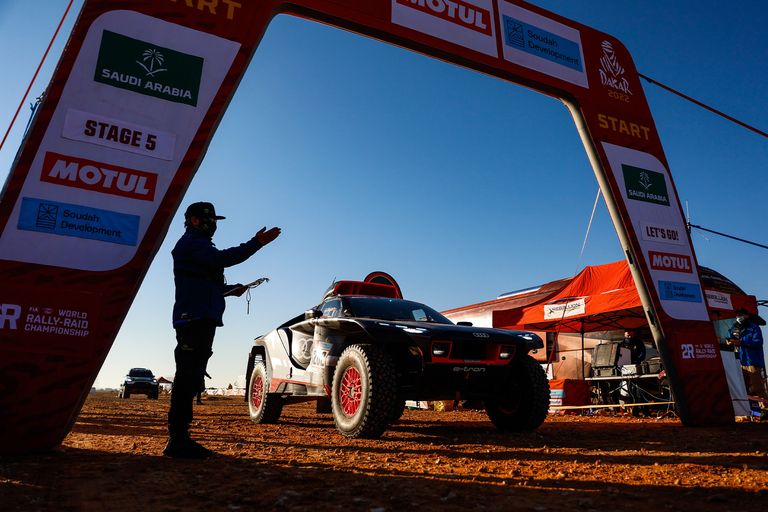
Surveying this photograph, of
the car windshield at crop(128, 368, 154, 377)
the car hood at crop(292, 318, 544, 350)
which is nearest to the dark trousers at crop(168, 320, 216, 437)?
the car hood at crop(292, 318, 544, 350)

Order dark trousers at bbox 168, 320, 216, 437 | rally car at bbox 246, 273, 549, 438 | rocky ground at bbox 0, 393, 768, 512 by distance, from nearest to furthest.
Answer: rocky ground at bbox 0, 393, 768, 512, dark trousers at bbox 168, 320, 216, 437, rally car at bbox 246, 273, 549, 438

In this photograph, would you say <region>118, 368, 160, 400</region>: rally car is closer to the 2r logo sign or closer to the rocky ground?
the rocky ground

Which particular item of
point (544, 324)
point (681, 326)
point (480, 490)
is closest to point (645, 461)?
point (480, 490)

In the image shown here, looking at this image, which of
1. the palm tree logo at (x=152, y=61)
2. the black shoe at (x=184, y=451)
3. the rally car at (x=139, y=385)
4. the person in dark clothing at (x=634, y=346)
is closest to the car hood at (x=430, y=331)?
the black shoe at (x=184, y=451)

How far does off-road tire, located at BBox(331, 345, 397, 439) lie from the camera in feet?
16.1

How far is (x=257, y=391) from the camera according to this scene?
802 centimetres

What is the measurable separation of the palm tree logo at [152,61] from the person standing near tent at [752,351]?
10787 millimetres

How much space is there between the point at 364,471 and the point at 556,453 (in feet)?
5.74

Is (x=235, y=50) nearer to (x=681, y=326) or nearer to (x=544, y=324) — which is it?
(x=681, y=326)

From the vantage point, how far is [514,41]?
26.0 feet

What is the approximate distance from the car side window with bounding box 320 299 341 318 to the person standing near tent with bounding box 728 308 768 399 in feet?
27.3

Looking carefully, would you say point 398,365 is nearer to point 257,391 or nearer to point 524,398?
point 524,398

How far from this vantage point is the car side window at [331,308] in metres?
6.41

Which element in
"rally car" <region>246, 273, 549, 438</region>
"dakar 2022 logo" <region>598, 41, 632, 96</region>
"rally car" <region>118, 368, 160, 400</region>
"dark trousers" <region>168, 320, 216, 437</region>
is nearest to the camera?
"dark trousers" <region>168, 320, 216, 437</region>
